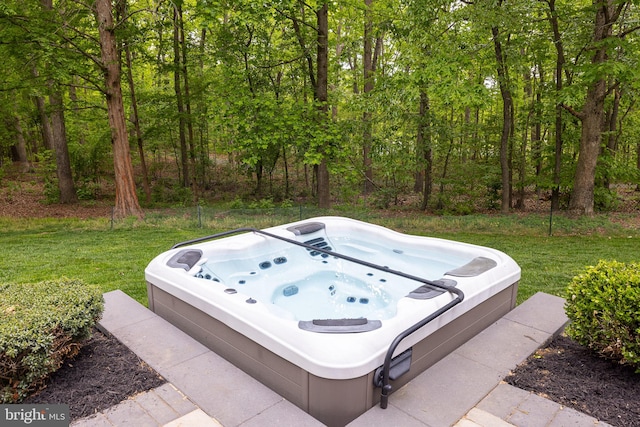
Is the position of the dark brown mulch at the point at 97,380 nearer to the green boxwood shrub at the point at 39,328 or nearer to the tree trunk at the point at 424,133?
the green boxwood shrub at the point at 39,328

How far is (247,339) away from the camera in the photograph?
2.91 metres

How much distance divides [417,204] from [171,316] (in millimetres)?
10303

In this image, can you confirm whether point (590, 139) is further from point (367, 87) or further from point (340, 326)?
point (340, 326)

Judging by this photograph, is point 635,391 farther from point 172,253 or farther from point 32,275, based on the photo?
point 32,275

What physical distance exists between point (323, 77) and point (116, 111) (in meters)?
4.97

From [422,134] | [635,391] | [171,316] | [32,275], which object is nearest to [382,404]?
[635,391]

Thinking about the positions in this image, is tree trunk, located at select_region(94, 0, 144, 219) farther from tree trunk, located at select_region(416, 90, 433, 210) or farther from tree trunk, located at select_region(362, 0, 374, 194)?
tree trunk, located at select_region(416, 90, 433, 210)

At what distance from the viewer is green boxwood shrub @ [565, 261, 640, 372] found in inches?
104

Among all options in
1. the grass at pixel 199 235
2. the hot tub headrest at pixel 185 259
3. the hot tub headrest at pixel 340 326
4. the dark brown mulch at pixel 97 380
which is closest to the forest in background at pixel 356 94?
the grass at pixel 199 235

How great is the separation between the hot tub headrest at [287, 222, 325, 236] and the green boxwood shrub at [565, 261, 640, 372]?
364 centimetres

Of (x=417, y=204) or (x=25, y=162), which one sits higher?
(x=25, y=162)

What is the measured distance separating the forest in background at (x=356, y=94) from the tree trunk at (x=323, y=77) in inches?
1.4

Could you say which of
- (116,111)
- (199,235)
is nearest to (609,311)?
(199,235)

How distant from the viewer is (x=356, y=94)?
33.3 feet
